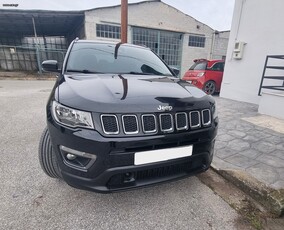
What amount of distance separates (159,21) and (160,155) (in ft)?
52.4

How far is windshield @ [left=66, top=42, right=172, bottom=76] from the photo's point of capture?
244cm

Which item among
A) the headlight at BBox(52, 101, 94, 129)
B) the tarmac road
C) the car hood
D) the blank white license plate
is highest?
the car hood

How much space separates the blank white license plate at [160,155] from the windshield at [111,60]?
1231 mm

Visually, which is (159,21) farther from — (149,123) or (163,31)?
(149,123)

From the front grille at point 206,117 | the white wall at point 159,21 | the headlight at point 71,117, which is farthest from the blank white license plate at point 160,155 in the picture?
the white wall at point 159,21

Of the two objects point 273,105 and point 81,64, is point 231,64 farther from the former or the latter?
point 81,64

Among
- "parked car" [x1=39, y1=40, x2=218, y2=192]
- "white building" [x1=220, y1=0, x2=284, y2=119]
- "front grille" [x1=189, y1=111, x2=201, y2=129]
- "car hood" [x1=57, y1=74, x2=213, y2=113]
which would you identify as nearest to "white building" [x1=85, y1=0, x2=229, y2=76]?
"white building" [x1=220, y1=0, x2=284, y2=119]

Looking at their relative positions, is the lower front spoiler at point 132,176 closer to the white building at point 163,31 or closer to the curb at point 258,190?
the curb at point 258,190

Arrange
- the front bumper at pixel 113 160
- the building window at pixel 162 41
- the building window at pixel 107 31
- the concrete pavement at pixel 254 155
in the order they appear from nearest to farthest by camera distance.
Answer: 1. the front bumper at pixel 113 160
2. the concrete pavement at pixel 254 155
3. the building window at pixel 107 31
4. the building window at pixel 162 41

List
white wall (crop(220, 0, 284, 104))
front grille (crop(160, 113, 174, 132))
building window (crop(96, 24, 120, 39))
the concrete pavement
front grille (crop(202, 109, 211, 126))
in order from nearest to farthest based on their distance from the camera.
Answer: front grille (crop(160, 113, 174, 132))
front grille (crop(202, 109, 211, 126))
the concrete pavement
white wall (crop(220, 0, 284, 104))
building window (crop(96, 24, 120, 39))

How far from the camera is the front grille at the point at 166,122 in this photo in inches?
62.7

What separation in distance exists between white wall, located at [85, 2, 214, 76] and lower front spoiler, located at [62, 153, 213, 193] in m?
13.8

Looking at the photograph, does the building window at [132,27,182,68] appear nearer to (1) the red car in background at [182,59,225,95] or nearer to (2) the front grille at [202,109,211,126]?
(1) the red car in background at [182,59,225,95]

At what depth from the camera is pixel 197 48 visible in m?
17.3
